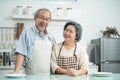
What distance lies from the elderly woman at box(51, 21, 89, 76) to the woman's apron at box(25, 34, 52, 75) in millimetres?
63

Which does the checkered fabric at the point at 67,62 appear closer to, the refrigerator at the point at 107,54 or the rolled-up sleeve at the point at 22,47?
the rolled-up sleeve at the point at 22,47

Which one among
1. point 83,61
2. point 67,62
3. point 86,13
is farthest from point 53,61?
point 86,13

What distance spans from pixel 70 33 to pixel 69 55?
0.22 metres

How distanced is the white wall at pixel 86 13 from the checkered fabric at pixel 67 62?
2.23 m

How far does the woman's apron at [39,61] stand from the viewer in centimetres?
254

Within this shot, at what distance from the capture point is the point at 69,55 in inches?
98.1

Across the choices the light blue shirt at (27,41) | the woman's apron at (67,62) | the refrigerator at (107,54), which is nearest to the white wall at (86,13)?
the refrigerator at (107,54)

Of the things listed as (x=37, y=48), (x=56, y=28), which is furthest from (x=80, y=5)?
(x=37, y=48)

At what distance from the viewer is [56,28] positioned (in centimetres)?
475

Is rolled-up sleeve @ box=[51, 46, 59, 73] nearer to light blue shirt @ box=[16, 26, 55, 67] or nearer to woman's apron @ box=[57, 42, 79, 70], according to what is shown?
woman's apron @ box=[57, 42, 79, 70]

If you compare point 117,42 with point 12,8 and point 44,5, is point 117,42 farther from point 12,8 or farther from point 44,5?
point 12,8

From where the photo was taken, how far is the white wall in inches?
183

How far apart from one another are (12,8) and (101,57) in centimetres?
185

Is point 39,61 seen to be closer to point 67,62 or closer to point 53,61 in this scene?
point 53,61
